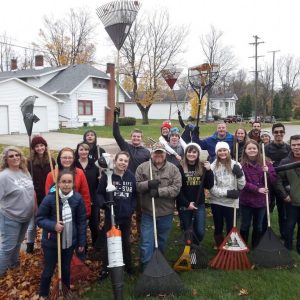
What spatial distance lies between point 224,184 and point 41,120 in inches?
1170

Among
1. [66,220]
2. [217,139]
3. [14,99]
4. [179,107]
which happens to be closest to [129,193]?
[66,220]

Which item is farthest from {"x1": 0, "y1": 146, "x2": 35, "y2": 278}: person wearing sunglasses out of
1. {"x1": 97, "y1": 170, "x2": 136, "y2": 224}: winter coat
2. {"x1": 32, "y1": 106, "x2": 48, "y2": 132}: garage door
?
{"x1": 32, "y1": 106, "x2": 48, "y2": 132}: garage door

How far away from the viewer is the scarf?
4262 millimetres

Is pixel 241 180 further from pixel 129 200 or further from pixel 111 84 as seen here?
pixel 111 84

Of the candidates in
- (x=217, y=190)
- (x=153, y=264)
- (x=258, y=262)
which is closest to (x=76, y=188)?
(x=153, y=264)

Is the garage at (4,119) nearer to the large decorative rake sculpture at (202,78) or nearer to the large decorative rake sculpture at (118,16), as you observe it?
the large decorative rake sculpture at (202,78)

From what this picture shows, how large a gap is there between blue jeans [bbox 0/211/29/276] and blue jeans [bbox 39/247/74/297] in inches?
33.7

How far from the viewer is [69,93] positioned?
3612cm

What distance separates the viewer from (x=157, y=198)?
5.06 meters

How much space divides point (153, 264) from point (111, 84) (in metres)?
38.2

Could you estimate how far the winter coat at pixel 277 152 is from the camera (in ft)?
21.3

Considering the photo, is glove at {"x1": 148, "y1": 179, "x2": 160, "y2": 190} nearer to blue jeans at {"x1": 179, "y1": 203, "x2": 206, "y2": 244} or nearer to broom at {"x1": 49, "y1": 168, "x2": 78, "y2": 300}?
blue jeans at {"x1": 179, "y1": 203, "x2": 206, "y2": 244}

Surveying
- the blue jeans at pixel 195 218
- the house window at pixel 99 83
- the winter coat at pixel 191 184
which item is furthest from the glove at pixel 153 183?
the house window at pixel 99 83

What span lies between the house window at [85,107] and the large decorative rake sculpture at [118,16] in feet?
110
